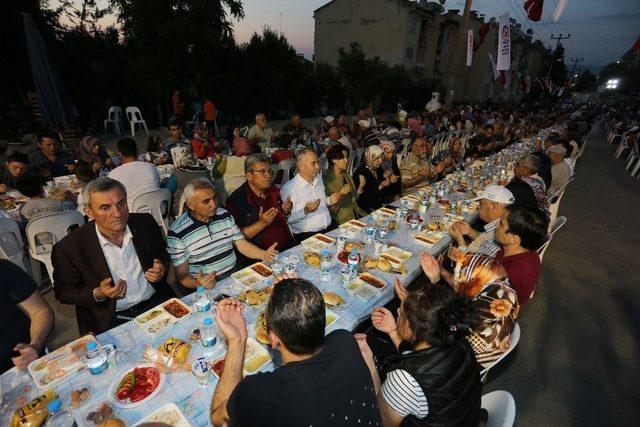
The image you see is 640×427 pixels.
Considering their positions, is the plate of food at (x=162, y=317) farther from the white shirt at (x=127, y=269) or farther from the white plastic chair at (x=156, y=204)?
the white plastic chair at (x=156, y=204)

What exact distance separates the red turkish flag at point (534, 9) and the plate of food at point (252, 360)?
15.5 m

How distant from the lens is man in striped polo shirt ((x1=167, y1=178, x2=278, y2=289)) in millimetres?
2900

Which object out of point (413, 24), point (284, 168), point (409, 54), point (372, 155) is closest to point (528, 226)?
point (372, 155)

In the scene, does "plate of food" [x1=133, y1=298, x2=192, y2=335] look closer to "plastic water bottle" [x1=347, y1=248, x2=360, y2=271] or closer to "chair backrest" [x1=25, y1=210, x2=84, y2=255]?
"plastic water bottle" [x1=347, y1=248, x2=360, y2=271]

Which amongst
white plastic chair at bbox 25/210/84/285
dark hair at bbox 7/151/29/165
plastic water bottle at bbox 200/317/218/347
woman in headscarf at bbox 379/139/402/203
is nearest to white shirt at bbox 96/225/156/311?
plastic water bottle at bbox 200/317/218/347

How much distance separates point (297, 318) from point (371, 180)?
14.1ft

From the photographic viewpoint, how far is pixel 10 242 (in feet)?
12.3

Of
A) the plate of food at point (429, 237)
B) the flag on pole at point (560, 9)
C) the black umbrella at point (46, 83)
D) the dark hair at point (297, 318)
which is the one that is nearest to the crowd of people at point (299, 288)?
the dark hair at point (297, 318)

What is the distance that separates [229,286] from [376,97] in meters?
28.6

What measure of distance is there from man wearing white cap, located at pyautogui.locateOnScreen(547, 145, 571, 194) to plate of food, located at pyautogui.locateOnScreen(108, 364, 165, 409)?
292 inches

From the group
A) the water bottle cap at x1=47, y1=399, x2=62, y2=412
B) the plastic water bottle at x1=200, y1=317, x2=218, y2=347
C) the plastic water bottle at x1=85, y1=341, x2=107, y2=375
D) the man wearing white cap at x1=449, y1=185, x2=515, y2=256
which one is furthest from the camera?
the man wearing white cap at x1=449, y1=185, x2=515, y2=256

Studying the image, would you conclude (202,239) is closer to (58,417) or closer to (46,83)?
(58,417)

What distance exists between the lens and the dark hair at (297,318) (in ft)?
4.78

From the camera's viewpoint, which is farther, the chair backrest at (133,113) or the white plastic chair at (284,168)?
the chair backrest at (133,113)
